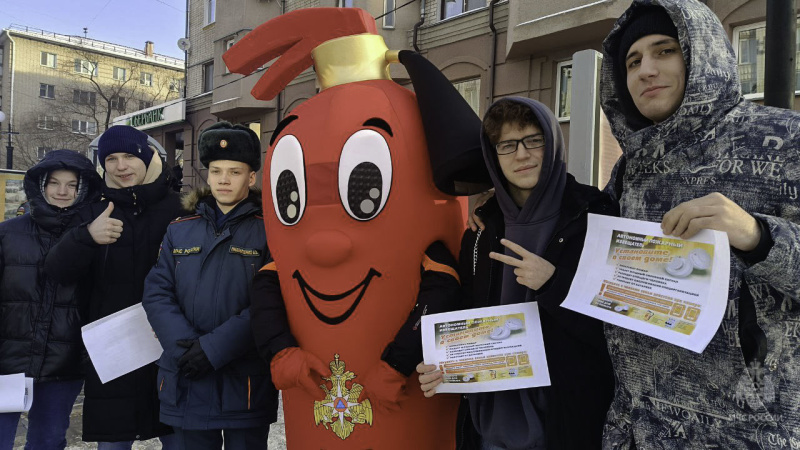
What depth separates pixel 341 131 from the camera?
234 centimetres

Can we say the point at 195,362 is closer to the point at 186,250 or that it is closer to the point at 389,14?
the point at 186,250

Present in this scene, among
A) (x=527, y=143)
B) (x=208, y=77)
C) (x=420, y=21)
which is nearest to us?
(x=527, y=143)

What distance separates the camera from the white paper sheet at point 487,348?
1.75 m

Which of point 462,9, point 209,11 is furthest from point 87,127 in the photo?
point 462,9

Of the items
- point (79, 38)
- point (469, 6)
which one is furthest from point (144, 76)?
point (469, 6)

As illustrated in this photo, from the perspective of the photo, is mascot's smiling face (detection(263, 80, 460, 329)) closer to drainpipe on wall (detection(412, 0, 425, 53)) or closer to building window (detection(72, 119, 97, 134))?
drainpipe on wall (detection(412, 0, 425, 53))

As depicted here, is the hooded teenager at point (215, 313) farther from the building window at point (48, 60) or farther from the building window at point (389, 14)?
the building window at point (48, 60)

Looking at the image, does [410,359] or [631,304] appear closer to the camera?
→ [631,304]

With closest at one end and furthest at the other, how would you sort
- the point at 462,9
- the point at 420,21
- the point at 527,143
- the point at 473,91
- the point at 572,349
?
1. the point at 572,349
2. the point at 527,143
3. the point at 473,91
4. the point at 462,9
5. the point at 420,21

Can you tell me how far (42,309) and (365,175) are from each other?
1783mm

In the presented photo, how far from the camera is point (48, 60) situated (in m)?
38.8

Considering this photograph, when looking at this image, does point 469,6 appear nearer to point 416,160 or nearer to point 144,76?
point 416,160

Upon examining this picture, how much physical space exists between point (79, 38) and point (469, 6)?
3942 centimetres

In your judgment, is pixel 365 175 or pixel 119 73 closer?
pixel 365 175
